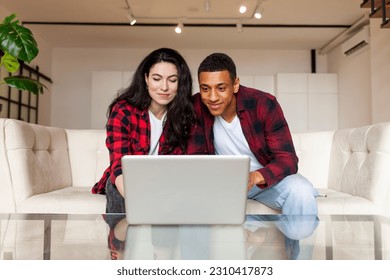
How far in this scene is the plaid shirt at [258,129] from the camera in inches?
66.6

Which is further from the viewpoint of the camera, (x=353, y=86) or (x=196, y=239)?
(x=353, y=86)

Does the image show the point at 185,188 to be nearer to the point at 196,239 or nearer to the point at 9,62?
the point at 196,239

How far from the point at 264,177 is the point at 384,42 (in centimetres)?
427

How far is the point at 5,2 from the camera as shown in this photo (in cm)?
518

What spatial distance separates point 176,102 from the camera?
5.76 ft

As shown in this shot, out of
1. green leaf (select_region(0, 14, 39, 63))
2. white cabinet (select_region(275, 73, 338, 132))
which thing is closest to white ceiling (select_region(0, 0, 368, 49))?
white cabinet (select_region(275, 73, 338, 132))

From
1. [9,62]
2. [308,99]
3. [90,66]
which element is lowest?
[9,62]

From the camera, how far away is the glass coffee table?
2.21 ft

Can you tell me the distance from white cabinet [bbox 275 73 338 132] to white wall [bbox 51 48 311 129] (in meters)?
0.57

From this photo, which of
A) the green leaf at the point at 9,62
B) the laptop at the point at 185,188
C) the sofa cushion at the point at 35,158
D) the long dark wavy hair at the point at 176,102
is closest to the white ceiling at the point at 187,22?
the green leaf at the point at 9,62

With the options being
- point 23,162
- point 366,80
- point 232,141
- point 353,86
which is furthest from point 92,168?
point 353,86

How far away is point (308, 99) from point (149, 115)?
5.83 meters
